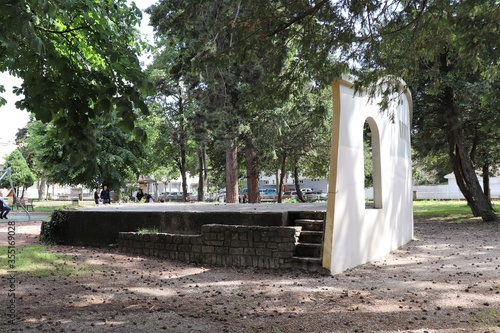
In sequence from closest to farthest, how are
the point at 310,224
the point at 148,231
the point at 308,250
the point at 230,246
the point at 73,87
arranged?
the point at 73,87
the point at 308,250
the point at 230,246
the point at 310,224
the point at 148,231

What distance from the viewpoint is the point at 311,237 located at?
8.88 m

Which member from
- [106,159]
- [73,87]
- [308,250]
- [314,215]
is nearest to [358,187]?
[314,215]

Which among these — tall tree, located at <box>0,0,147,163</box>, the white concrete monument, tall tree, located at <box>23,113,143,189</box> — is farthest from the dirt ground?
tall tree, located at <box>23,113,143,189</box>

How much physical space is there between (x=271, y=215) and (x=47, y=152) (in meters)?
23.0

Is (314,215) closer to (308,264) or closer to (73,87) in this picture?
(308,264)

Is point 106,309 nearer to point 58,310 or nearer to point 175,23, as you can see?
point 58,310

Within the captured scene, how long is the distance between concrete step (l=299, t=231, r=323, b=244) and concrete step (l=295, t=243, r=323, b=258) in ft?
0.58

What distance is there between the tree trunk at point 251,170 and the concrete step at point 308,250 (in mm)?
12776

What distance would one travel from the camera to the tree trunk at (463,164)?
1959 cm

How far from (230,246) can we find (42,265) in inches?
139

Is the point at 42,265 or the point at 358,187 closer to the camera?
the point at 42,265

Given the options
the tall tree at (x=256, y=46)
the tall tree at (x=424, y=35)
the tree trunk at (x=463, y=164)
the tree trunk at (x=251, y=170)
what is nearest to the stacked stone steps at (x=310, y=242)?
the tall tree at (x=256, y=46)

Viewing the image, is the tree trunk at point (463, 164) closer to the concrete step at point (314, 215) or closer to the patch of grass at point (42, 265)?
the concrete step at point (314, 215)

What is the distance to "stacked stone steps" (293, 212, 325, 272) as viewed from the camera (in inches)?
329
